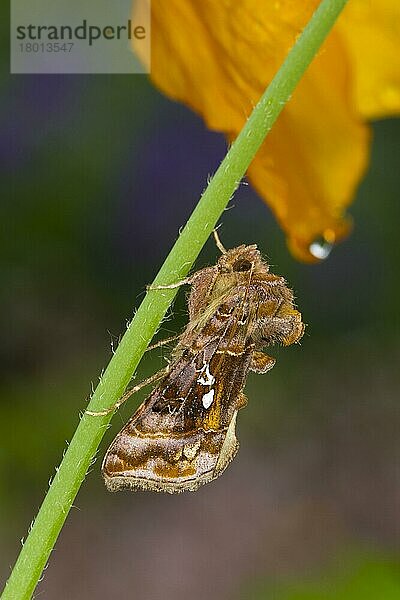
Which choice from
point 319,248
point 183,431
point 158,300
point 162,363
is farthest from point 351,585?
point 158,300

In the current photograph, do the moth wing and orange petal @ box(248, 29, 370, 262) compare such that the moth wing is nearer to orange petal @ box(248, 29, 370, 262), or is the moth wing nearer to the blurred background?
orange petal @ box(248, 29, 370, 262)

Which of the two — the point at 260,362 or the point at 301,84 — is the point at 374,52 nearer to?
the point at 301,84

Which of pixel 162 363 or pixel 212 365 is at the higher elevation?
pixel 212 365

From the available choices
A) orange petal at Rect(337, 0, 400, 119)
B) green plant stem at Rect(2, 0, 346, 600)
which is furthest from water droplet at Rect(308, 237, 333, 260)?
green plant stem at Rect(2, 0, 346, 600)

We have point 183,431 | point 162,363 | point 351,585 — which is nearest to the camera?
point 183,431

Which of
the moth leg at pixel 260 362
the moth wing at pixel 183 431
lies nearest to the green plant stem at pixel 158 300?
the moth wing at pixel 183 431

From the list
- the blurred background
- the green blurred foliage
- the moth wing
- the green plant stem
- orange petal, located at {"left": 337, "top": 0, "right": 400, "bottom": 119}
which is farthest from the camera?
the blurred background

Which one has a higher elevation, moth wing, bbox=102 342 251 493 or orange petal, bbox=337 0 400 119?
orange petal, bbox=337 0 400 119
